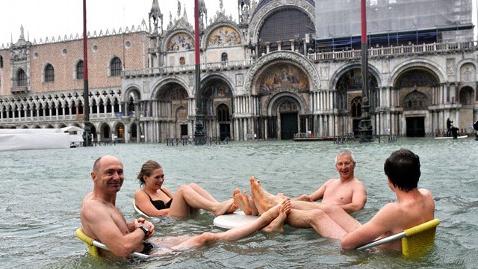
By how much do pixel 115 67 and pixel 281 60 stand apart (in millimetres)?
22852

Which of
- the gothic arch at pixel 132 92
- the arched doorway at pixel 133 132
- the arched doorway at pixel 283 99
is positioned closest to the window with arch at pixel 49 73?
the arched doorway at pixel 133 132

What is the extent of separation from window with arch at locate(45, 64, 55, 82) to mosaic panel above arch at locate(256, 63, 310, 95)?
97.4 ft

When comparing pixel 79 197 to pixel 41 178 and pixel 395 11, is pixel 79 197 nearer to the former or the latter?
pixel 41 178

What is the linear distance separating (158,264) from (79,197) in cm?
605

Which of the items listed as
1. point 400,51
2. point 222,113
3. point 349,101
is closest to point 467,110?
point 400,51

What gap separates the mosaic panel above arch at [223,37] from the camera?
2030 inches

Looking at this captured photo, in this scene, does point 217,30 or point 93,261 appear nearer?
point 93,261

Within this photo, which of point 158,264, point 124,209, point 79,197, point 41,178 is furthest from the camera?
point 41,178

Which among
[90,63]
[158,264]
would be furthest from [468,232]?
[90,63]

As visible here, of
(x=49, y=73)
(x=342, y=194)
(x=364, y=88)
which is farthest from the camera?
(x=49, y=73)

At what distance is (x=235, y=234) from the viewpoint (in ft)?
20.4

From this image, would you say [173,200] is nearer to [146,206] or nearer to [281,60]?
[146,206]

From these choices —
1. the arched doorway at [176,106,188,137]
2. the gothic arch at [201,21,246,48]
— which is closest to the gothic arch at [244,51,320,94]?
the gothic arch at [201,21,246,48]

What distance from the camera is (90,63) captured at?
61.6 meters
